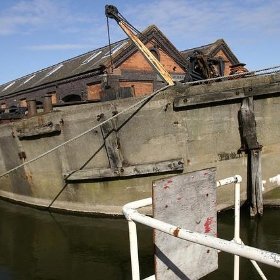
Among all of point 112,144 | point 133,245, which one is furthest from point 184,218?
point 112,144

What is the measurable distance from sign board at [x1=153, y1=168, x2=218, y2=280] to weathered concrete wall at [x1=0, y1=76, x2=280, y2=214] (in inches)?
173

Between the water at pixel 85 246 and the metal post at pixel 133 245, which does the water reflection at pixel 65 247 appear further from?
the metal post at pixel 133 245

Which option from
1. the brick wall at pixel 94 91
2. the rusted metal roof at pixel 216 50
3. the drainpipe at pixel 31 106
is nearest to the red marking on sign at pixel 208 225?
the drainpipe at pixel 31 106

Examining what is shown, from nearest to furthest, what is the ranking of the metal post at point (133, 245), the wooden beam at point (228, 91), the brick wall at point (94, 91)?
the metal post at point (133, 245)
the wooden beam at point (228, 91)
the brick wall at point (94, 91)

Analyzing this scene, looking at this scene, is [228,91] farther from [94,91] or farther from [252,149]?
[94,91]

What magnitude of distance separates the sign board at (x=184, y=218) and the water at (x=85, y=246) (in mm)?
2536

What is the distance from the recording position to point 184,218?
282 cm

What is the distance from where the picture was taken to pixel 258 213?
7406 millimetres

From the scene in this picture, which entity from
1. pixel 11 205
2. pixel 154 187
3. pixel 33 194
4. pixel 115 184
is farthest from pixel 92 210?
pixel 154 187

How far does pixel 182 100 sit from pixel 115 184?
2.99 meters

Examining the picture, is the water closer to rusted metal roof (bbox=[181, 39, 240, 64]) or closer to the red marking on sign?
the red marking on sign

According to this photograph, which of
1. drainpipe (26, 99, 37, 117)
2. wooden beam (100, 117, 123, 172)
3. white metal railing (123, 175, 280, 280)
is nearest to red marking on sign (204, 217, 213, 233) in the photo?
white metal railing (123, 175, 280, 280)

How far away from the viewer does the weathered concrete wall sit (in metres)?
7.44

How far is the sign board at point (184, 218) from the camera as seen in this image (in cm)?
263
